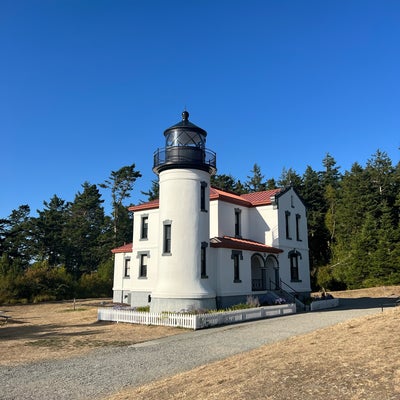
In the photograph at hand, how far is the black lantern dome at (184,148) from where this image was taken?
21.5 meters

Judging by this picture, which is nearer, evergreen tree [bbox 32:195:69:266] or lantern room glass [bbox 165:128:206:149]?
lantern room glass [bbox 165:128:206:149]

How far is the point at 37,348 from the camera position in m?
13.0

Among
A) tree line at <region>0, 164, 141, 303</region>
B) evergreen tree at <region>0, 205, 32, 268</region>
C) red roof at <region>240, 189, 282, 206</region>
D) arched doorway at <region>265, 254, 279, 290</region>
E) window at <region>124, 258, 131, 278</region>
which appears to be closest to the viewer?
arched doorway at <region>265, 254, 279, 290</region>

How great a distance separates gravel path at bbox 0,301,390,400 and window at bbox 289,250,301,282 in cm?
1379

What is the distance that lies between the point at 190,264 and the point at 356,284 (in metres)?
28.3

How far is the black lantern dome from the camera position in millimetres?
21469

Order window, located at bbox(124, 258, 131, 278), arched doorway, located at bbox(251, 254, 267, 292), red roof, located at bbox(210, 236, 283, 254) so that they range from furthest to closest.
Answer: window, located at bbox(124, 258, 131, 278), arched doorway, located at bbox(251, 254, 267, 292), red roof, located at bbox(210, 236, 283, 254)

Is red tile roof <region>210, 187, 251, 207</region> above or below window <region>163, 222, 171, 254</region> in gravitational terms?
above

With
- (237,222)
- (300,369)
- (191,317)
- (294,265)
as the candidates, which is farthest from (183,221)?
(300,369)

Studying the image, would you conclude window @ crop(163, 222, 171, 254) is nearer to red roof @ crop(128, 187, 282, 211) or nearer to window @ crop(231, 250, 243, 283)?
window @ crop(231, 250, 243, 283)

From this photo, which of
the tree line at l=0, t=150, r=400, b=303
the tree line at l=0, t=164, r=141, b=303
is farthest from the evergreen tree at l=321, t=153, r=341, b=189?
the tree line at l=0, t=164, r=141, b=303

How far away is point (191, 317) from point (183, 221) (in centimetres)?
593

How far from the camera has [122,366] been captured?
395 inches

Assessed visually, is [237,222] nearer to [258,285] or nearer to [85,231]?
[258,285]
